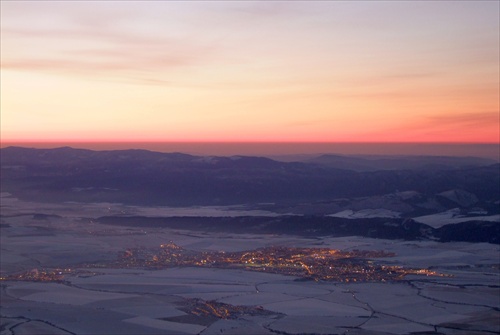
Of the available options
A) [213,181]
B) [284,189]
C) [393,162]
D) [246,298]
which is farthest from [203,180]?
[246,298]

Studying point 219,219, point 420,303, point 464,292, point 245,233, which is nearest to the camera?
point 420,303

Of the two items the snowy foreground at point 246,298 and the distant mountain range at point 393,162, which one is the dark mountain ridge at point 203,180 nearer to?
the distant mountain range at point 393,162

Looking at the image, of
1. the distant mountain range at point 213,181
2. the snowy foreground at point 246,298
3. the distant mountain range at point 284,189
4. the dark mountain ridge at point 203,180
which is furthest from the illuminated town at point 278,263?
the dark mountain ridge at point 203,180

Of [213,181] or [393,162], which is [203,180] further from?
[393,162]

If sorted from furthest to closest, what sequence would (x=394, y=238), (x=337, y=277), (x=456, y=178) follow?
(x=456, y=178)
(x=394, y=238)
(x=337, y=277)

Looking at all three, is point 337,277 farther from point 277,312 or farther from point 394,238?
point 394,238

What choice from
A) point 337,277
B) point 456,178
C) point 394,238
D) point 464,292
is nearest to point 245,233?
point 394,238

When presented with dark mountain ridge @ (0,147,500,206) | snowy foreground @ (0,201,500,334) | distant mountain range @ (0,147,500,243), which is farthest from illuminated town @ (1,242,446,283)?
dark mountain ridge @ (0,147,500,206)

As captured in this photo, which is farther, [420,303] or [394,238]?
[394,238]

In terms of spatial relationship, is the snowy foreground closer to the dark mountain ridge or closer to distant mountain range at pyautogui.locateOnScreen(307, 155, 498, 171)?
the dark mountain ridge
